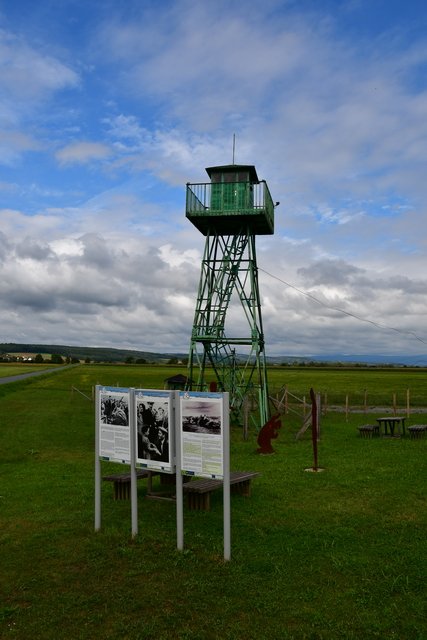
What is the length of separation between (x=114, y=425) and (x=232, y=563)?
378cm

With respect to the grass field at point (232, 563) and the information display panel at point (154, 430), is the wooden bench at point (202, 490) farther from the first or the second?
the information display panel at point (154, 430)

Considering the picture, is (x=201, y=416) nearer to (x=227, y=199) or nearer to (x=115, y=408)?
(x=115, y=408)

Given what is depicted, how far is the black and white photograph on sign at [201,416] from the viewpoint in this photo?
1012 centimetres

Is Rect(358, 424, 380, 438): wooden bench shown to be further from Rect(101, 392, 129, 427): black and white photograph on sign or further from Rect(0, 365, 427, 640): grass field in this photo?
Rect(101, 392, 129, 427): black and white photograph on sign

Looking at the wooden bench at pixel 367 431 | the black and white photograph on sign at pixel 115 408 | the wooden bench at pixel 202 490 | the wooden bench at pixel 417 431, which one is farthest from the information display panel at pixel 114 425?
the wooden bench at pixel 417 431

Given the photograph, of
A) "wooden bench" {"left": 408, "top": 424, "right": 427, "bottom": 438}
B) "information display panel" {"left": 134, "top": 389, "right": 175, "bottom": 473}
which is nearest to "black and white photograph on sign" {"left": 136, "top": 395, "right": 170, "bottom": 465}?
"information display panel" {"left": 134, "top": 389, "right": 175, "bottom": 473}

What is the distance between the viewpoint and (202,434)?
10266 mm

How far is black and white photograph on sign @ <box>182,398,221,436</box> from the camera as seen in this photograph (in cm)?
1012

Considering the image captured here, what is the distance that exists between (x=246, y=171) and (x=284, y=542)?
875 inches

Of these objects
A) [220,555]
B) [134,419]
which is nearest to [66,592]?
[220,555]

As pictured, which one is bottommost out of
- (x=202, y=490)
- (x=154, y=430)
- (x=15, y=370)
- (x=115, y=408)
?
(x=15, y=370)

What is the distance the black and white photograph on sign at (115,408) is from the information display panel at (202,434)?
59.2 inches

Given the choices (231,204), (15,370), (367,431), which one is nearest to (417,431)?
(367,431)

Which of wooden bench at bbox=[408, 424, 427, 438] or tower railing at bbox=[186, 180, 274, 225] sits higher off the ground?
tower railing at bbox=[186, 180, 274, 225]
